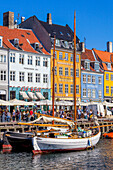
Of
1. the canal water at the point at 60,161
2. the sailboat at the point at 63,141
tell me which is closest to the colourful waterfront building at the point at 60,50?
the sailboat at the point at 63,141

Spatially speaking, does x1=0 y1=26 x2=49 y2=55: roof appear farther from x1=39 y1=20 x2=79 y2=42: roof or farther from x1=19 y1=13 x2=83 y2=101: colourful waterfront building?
x1=39 y1=20 x2=79 y2=42: roof

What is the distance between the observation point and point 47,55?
5931cm

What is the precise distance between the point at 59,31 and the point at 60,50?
4534mm

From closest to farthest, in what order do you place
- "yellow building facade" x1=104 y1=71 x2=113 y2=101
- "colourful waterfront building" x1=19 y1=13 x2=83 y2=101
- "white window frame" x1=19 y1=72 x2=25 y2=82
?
"white window frame" x1=19 y1=72 x2=25 y2=82
"colourful waterfront building" x1=19 y1=13 x2=83 y2=101
"yellow building facade" x1=104 y1=71 x2=113 y2=101

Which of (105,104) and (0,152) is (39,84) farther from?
(0,152)

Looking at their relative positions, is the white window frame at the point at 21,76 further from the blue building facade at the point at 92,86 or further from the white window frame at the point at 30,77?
the blue building facade at the point at 92,86

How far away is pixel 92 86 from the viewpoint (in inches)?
2709

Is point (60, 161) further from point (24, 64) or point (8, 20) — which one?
point (8, 20)

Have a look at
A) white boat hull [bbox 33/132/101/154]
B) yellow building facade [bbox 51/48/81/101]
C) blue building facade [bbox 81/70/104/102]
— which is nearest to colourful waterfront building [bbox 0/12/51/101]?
yellow building facade [bbox 51/48/81/101]

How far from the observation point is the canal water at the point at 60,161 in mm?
26250

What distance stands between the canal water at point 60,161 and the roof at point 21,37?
26355 millimetres

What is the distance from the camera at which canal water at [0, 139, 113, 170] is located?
26.2m

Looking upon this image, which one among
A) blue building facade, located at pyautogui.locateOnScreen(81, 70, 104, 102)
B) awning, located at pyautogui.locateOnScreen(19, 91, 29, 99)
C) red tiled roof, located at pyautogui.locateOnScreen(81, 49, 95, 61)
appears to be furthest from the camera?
red tiled roof, located at pyautogui.locateOnScreen(81, 49, 95, 61)

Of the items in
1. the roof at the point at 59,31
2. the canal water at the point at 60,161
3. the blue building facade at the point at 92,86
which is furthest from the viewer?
the blue building facade at the point at 92,86
